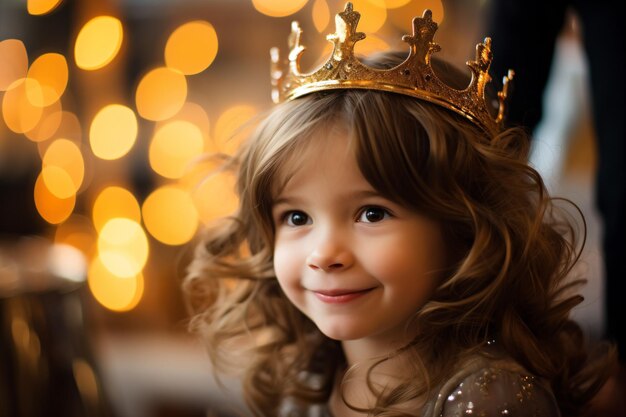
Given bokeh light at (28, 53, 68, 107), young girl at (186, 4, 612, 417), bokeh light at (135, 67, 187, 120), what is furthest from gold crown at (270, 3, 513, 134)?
bokeh light at (135, 67, 187, 120)

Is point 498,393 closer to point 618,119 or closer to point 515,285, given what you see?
point 515,285

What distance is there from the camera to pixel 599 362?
3.33ft

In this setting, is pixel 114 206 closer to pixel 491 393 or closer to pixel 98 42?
pixel 98 42

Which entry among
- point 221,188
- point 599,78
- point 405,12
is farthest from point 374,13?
point 221,188

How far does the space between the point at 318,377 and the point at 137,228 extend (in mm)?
1768

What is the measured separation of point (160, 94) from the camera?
2.80 m

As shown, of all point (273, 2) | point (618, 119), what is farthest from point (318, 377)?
point (273, 2)

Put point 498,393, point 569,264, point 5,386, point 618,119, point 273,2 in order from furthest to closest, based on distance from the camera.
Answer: point 273,2 < point 5,386 < point 618,119 < point 569,264 < point 498,393

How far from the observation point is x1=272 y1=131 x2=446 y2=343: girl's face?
33.3 inches

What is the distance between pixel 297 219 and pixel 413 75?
21cm

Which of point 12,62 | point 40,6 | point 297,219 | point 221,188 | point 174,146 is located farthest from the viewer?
point 174,146

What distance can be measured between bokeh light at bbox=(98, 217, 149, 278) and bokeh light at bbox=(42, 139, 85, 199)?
0.18 meters

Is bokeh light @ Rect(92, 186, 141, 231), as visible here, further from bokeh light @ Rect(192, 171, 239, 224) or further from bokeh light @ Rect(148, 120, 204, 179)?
bokeh light @ Rect(192, 171, 239, 224)

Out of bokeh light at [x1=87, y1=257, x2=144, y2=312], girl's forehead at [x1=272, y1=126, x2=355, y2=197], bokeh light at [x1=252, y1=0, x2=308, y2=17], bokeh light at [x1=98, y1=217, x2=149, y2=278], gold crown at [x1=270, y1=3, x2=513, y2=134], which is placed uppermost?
bokeh light at [x1=252, y1=0, x2=308, y2=17]
